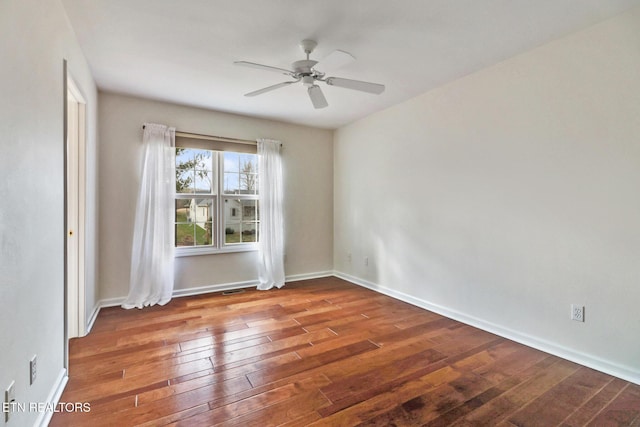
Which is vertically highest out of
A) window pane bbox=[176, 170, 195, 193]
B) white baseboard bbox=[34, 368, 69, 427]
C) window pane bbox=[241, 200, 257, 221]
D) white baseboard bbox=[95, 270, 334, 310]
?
window pane bbox=[176, 170, 195, 193]

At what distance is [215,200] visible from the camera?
4066 mm

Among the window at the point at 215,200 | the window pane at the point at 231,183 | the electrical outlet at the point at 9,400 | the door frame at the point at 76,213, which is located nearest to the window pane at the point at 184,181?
the window at the point at 215,200

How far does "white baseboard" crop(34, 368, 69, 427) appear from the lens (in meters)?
1.51

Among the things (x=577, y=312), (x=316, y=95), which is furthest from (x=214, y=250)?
(x=577, y=312)

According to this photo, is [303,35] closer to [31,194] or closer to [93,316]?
[31,194]

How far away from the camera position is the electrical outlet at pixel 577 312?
7.24ft

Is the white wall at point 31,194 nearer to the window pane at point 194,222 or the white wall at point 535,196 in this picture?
→ the window pane at point 194,222

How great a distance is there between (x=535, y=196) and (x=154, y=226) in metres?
3.82

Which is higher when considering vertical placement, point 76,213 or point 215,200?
point 215,200

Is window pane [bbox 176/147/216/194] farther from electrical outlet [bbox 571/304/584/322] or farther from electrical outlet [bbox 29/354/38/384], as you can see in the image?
electrical outlet [bbox 571/304/584/322]

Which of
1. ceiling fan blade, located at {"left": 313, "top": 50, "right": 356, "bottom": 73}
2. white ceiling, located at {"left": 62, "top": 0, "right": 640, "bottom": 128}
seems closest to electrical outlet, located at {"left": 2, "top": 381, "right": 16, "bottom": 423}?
white ceiling, located at {"left": 62, "top": 0, "right": 640, "bottom": 128}

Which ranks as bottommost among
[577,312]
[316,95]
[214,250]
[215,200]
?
[577,312]

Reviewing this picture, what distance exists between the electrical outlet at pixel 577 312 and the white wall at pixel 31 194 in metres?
3.26

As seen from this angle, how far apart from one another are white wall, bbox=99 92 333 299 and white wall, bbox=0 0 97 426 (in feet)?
5.10
